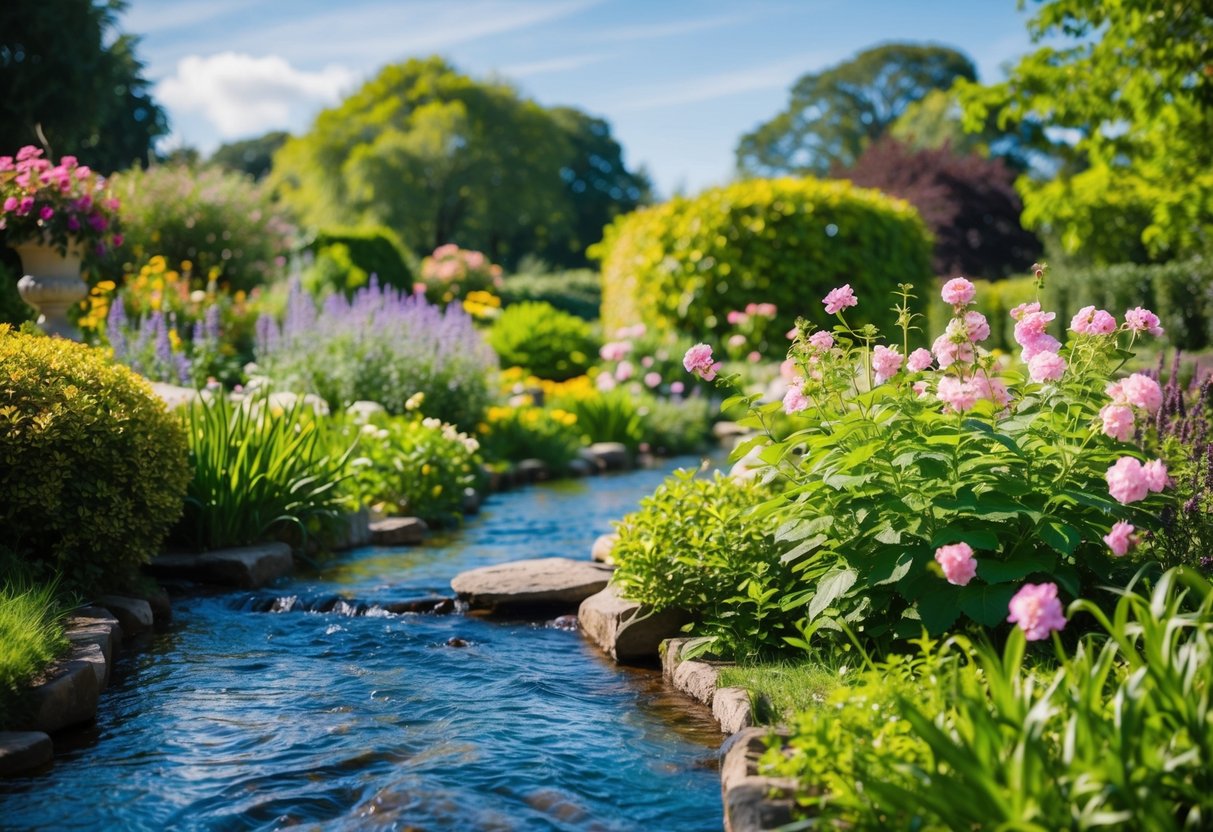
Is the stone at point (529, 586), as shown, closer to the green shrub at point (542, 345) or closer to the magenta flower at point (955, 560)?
the magenta flower at point (955, 560)

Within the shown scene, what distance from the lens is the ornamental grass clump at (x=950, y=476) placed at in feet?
11.2

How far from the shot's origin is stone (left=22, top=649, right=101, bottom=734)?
11.5 ft

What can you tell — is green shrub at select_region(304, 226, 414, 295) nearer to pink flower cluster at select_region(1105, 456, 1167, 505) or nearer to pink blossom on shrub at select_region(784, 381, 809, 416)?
pink blossom on shrub at select_region(784, 381, 809, 416)

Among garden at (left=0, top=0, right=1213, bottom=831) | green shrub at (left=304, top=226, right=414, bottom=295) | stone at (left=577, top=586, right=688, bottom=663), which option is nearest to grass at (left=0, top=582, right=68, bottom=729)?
garden at (left=0, top=0, right=1213, bottom=831)

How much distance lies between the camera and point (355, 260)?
18.8m

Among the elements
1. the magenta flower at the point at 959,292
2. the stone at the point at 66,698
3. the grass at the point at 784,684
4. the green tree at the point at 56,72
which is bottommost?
the grass at the point at 784,684

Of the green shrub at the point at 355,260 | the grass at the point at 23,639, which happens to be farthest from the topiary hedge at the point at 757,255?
the grass at the point at 23,639

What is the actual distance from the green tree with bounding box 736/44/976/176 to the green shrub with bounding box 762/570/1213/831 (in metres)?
47.7

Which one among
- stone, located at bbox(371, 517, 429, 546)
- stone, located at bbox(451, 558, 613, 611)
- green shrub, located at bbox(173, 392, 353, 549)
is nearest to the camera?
stone, located at bbox(451, 558, 613, 611)

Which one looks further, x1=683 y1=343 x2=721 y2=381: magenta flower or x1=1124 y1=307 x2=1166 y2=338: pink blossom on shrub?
x1=683 y1=343 x2=721 y2=381: magenta flower

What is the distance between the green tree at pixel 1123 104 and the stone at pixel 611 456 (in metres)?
4.92

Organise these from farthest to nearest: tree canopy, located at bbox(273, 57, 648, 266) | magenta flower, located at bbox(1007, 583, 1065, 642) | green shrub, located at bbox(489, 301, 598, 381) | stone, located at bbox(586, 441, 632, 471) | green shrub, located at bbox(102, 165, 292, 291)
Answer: tree canopy, located at bbox(273, 57, 648, 266) < green shrub, located at bbox(489, 301, 598, 381) < green shrub, located at bbox(102, 165, 292, 291) < stone, located at bbox(586, 441, 632, 471) < magenta flower, located at bbox(1007, 583, 1065, 642)

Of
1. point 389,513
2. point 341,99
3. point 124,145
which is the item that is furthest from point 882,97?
point 389,513

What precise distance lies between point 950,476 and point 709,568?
1.20m
